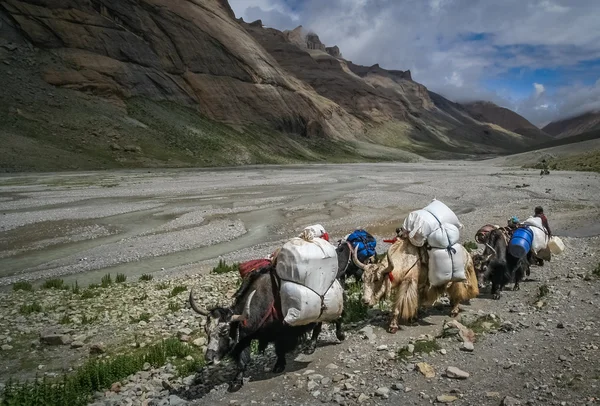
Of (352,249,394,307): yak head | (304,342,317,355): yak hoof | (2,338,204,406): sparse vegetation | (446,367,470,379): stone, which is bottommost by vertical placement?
(2,338,204,406): sparse vegetation

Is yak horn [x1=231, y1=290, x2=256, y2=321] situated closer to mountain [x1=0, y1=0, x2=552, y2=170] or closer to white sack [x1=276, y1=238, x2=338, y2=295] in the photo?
white sack [x1=276, y1=238, x2=338, y2=295]

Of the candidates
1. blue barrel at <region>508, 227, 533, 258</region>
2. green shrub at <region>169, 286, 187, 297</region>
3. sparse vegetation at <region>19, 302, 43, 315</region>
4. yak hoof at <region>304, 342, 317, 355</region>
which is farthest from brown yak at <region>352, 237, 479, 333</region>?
sparse vegetation at <region>19, 302, 43, 315</region>

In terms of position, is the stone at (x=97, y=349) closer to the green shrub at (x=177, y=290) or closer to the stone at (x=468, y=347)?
the green shrub at (x=177, y=290)

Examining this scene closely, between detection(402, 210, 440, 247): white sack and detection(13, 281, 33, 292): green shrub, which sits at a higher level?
detection(402, 210, 440, 247): white sack

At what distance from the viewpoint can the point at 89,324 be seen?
952cm

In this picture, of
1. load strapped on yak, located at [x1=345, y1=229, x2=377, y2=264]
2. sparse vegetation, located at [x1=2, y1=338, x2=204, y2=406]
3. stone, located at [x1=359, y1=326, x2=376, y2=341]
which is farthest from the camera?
load strapped on yak, located at [x1=345, y1=229, x2=377, y2=264]

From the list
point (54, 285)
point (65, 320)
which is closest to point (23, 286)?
point (54, 285)

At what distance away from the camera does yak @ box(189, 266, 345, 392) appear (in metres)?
5.74

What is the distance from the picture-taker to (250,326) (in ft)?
19.3

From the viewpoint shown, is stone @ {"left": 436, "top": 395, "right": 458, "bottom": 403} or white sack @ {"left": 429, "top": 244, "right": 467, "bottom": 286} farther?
white sack @ {"left": 429, "top": 244, "right": 467, "bottom": 286}

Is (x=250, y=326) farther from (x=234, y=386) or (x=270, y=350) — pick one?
(x=270, y=350)

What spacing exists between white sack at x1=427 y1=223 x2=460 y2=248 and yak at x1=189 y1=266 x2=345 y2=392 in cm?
270

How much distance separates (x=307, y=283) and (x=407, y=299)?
2.23 metres

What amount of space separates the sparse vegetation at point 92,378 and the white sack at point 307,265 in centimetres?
215
